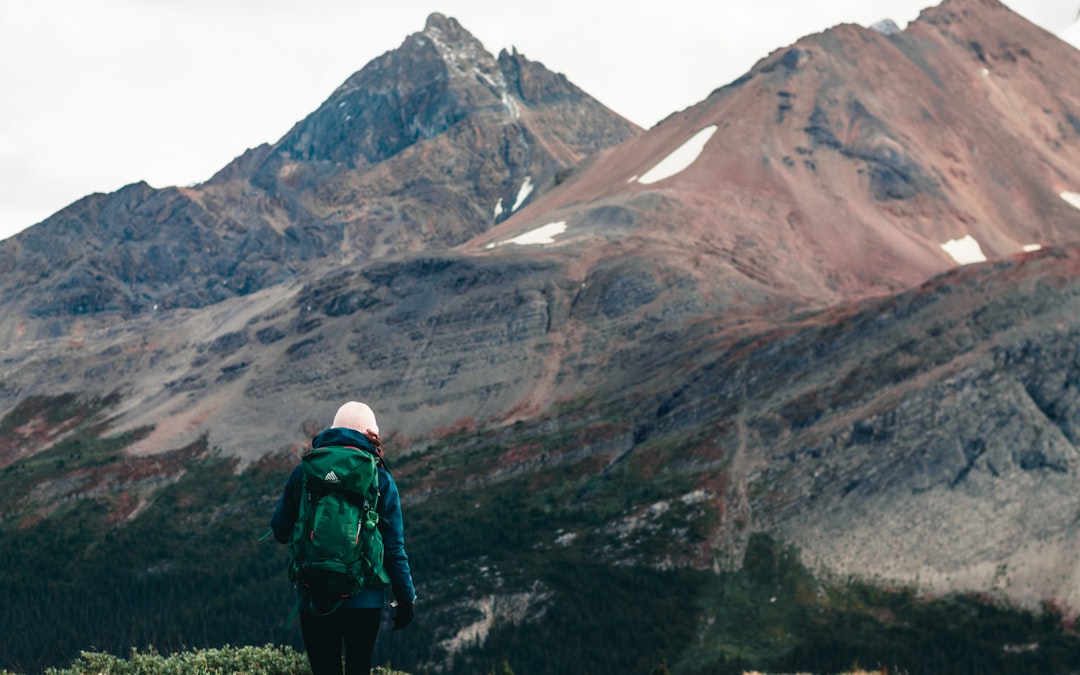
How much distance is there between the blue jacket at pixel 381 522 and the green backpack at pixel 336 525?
236 mm

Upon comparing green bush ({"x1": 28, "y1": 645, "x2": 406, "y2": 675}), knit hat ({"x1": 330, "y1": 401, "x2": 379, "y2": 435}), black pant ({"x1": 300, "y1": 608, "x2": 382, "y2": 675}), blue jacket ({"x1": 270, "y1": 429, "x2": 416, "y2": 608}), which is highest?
knit hat ({"x1": 330, "y1": 401, "x2": 379, "y2": 435})

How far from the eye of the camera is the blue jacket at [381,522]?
1614 cm

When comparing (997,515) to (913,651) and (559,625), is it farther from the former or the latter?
(559,625)

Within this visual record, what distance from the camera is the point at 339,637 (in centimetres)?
1634

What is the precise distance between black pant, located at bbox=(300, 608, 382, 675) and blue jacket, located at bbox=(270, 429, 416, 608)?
0.66ft

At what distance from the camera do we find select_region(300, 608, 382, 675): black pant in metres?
16.2

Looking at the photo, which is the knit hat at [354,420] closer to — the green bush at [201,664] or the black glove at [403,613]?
the black glove at [403,613]

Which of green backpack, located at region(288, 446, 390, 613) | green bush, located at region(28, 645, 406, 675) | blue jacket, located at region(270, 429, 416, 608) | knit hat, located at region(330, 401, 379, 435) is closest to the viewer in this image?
green backpack, located at region(288, 446, 390, 613)

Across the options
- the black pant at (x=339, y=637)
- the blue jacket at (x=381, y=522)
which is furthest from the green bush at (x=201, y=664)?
the blue jacket at (x=381, y=522)

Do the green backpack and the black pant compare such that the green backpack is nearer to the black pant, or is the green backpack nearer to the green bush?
the black pant

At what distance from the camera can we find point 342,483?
51.4 ft

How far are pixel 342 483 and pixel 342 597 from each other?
4.73 feet

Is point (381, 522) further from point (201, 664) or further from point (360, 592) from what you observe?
point (201, 664)

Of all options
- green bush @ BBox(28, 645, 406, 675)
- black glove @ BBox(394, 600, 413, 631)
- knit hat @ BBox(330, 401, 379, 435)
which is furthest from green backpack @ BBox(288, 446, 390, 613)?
green bush @ BBox(28, 645, 406, 675)
